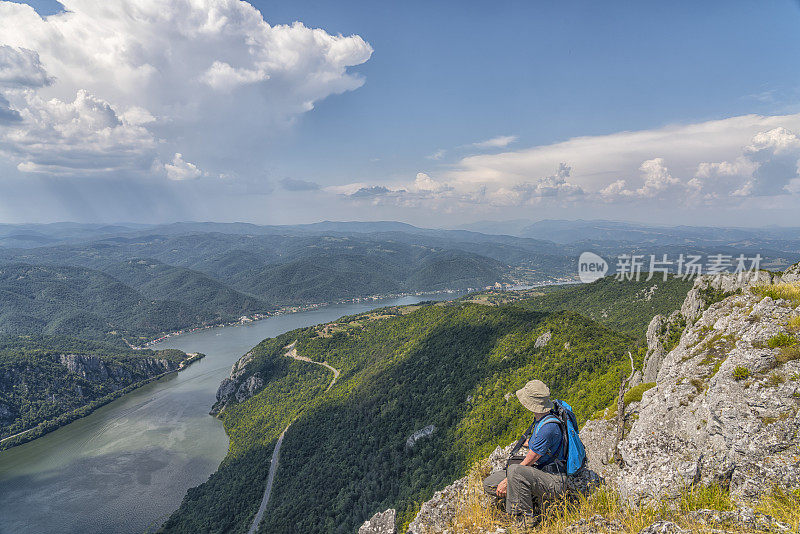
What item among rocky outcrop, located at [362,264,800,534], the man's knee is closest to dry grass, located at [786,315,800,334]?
rocky outcrop, located at [362,264,800,534]

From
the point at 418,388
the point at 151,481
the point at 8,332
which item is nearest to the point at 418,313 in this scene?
the point at 418,388

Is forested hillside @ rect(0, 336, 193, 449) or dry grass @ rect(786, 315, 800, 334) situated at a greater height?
dry grass @ rect(786, 315, 800, 334)

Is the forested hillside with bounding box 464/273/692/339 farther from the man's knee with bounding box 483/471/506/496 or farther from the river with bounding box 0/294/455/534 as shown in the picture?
the river with bounding box 0/294/455/534

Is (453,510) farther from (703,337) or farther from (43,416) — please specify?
(43,416)

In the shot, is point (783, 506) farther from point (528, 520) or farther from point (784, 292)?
point (784, 292)

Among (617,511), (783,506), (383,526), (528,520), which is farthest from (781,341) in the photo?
(383,526)

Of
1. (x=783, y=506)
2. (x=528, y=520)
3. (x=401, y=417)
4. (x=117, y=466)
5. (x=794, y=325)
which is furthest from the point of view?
(x=117, y=466)
